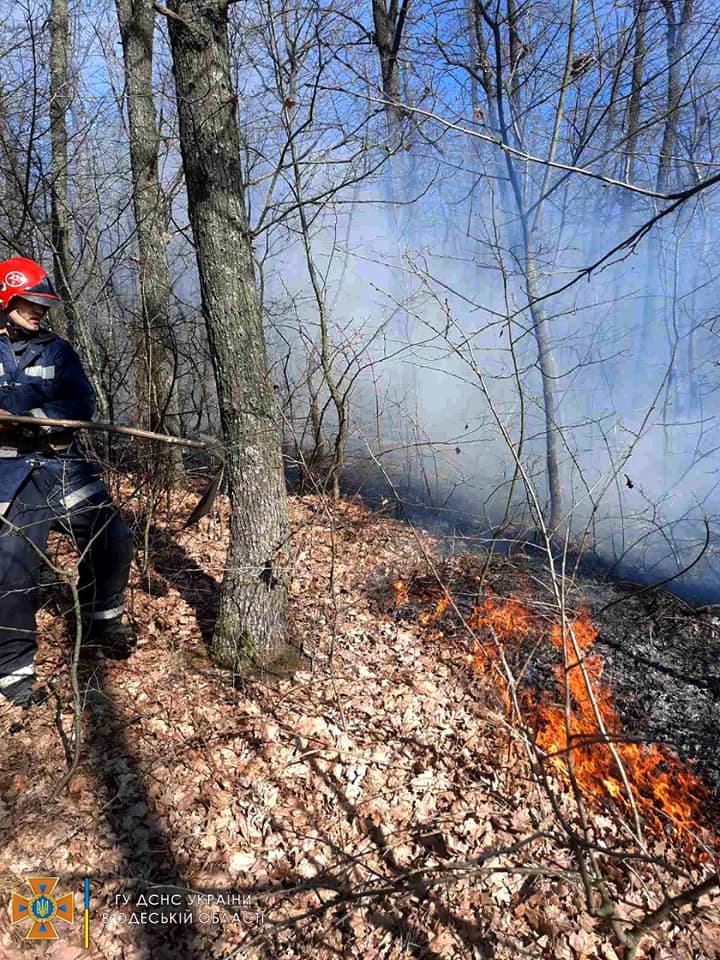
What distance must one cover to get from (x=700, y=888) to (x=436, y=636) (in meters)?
2.76

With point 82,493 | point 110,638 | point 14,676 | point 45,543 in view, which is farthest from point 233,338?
point 14,676

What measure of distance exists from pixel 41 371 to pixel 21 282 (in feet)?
1.66

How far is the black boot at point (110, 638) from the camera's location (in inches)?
133

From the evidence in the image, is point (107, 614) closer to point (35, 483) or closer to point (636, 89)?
point (35, 483)

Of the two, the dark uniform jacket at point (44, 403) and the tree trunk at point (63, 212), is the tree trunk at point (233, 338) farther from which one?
the tree trunk at point (63, 212)

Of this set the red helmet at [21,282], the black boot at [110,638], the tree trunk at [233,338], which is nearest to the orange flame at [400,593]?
the tree trunk at [233,338]

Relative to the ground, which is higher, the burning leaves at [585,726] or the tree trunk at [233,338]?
the tree trunk at [233,338]

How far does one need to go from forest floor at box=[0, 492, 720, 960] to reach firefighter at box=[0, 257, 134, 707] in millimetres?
211

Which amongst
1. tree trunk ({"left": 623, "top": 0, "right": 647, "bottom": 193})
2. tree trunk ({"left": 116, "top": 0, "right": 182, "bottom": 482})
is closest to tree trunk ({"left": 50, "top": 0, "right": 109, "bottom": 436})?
tree trunk ({"left": 116, "top": 0, "right": 182, "bottom": 482})

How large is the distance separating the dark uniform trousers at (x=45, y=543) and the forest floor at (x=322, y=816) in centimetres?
21

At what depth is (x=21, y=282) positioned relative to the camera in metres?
3.04

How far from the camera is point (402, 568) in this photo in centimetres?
512

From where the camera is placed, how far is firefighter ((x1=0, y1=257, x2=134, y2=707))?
293 centimetres

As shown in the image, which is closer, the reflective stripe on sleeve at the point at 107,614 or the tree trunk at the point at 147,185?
the reflective stripe on sleeve at the point at 107,614
